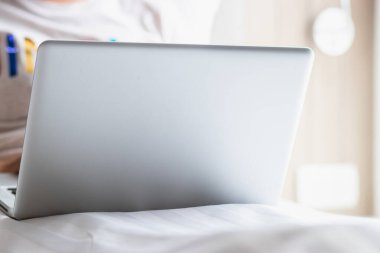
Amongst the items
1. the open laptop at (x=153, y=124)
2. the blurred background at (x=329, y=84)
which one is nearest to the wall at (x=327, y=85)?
the blurred background at (x=329, y=84)

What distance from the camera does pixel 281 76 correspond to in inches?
38.8

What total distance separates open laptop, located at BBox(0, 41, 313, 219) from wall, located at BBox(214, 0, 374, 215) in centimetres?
147

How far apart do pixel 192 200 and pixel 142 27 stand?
0.94 metres

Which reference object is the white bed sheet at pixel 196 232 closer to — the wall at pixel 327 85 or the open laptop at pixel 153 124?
the open laptop at pixel 153 124

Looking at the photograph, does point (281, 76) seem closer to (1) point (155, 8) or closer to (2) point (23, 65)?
(2) point (23, 65)

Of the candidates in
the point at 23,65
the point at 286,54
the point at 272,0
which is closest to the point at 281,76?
the point at 286,54

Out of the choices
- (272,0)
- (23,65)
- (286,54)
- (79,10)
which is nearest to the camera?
(286,54)

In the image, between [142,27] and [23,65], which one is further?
[142,27]

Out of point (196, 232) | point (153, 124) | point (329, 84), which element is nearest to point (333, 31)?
point (329, 84)

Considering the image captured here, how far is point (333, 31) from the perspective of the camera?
257cm

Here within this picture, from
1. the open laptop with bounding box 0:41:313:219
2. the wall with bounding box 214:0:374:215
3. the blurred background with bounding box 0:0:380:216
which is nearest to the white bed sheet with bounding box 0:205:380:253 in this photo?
the open laptop with bounding box 0:41:313:219

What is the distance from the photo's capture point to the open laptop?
2.85 ft

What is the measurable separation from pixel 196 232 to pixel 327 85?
1.97 m

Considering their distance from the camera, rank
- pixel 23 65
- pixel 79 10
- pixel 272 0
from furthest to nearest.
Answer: pixel 272 0, pixel 79 10, pixel 23 65
